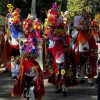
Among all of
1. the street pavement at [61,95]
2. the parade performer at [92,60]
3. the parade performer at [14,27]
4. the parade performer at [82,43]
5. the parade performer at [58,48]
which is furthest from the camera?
the parade performer at [14,27]

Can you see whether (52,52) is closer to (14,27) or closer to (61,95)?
(61,95)

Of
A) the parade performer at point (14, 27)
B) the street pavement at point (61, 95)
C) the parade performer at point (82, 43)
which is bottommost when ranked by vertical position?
the street pavement at point (61, 95)

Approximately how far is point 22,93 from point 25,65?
2.01 ft

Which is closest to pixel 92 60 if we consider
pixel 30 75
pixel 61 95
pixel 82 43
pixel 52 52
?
pixel 82 43

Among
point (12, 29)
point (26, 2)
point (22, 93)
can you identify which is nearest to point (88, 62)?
point (12, 29)

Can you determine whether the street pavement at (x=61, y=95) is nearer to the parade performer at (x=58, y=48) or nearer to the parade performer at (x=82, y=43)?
the parade performer at (x=58, y=48)

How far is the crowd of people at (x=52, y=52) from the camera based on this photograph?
341 inches

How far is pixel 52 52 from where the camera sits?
10.5 m

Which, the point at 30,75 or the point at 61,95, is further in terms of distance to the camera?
the point at 61,95

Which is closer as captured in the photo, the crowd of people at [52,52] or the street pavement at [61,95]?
the crowd of people at [52,52]

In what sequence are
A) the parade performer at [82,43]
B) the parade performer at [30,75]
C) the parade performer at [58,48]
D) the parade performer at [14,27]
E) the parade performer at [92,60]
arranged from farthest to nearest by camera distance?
the parade performer at [14,27] < the parade performer at [92,60] < the parade performer at [82,43] < the parade performer at [58,48] < the parade performer at [30,75]

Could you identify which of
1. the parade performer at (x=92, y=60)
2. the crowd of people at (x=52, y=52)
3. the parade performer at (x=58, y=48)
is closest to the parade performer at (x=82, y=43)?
the crowd of people at (x=52, y=52)

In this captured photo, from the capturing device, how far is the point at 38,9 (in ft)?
93.8

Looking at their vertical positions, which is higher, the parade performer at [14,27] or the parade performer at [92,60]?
the parade performer at [14,27]
